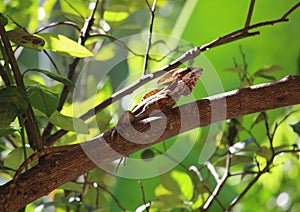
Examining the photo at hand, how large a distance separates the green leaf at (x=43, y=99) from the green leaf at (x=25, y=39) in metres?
0.03

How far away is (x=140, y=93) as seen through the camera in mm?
534

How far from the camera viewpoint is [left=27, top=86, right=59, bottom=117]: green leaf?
1.32ft

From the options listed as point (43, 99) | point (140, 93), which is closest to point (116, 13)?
point (140, 93)

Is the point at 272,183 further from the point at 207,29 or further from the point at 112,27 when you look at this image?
the point at 112,27

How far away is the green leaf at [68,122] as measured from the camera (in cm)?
42

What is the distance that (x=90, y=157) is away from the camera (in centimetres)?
37

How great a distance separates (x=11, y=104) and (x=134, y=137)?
0.08 meters

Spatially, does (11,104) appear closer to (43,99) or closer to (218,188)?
(43,99)

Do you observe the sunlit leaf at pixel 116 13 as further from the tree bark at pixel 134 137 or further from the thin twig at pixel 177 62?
the tree bark at pixel 134 137

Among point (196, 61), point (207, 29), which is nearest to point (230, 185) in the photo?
point (207, 29)

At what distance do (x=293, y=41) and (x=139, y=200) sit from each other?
0.45 meters

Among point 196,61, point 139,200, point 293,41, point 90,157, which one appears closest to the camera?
point 90,157

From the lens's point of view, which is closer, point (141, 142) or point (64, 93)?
point (141, 142)

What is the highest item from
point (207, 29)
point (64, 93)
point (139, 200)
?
point (207, 29)
